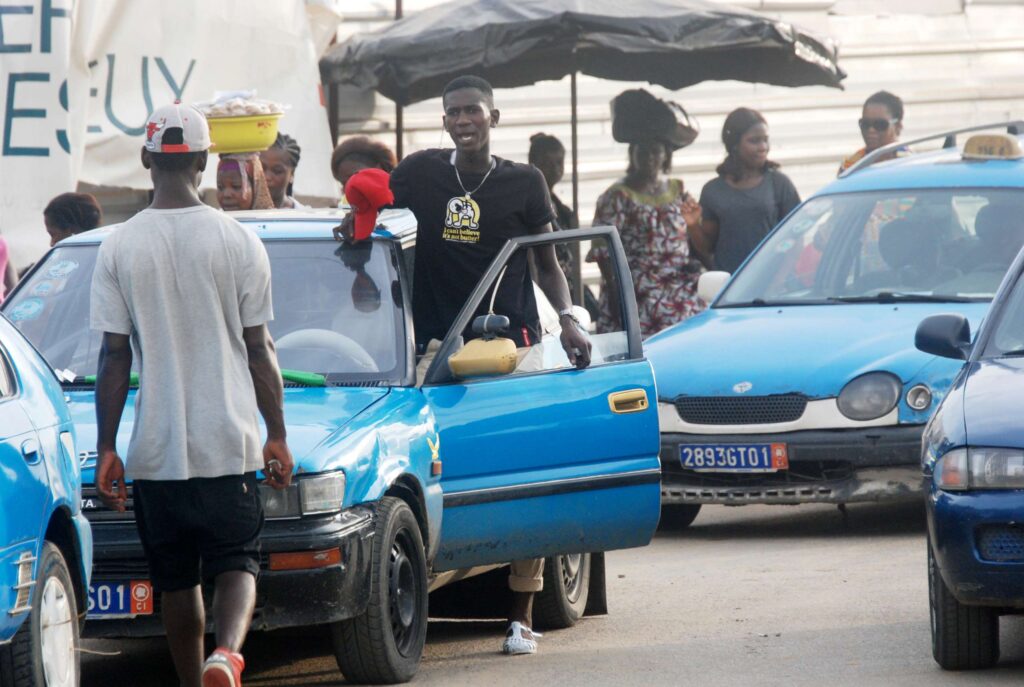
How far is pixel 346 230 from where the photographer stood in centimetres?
745

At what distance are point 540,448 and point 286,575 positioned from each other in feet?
4.40

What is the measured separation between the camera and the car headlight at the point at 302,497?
6242 millimetres

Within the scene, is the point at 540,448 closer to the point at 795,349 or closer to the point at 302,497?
the point at 302,497

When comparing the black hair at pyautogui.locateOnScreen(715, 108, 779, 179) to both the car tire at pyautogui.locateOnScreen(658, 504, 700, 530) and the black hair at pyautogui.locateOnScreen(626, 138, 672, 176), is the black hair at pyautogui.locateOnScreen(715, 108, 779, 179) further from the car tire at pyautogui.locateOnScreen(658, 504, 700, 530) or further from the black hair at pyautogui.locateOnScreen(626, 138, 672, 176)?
the car tire at pyautogui.locateOnScreen(658, 504, 700, 530)

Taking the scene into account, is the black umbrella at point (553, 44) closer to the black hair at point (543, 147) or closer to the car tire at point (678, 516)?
the black hair at point (543, 147)

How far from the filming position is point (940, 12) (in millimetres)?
19953

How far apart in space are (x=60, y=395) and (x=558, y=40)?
7.30m

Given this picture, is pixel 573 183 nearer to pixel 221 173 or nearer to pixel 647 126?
pixel 647 126

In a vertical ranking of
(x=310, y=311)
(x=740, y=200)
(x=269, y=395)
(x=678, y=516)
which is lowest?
(x=678, y=516)

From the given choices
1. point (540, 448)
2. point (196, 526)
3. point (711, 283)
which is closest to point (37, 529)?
point (196, 526)

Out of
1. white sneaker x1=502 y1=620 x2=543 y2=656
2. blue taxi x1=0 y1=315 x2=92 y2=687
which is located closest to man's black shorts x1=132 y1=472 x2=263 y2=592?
blue taxi x1=0 y1=315 x2=92 y2=687

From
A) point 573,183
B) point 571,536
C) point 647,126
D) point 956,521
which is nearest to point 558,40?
point 647,126

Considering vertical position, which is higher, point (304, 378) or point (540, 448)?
point (304, 378)

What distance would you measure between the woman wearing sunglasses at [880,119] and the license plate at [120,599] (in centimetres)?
831
